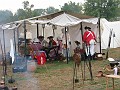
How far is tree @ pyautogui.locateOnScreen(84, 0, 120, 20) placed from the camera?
101 ft

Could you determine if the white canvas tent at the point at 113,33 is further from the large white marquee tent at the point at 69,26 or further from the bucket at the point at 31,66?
the bucket at the point at 31,66

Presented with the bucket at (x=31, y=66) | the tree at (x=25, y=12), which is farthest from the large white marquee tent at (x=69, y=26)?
the tree at (x=25, y=12)

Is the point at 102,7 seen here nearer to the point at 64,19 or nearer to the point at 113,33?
the point at 113,33

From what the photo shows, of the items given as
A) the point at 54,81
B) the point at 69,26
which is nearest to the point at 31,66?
the point at 54,81

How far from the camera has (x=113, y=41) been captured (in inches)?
873

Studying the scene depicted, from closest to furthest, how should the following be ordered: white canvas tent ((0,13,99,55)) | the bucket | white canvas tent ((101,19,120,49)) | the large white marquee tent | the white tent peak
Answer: the bucket < white canvas tent ((0,13,99,55)) < the large white marquee tent < the white tent peak < white canvas tent ((101,19,120,49))

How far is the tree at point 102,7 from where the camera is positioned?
30.7m

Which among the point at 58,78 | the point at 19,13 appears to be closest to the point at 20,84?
the point at 58,78

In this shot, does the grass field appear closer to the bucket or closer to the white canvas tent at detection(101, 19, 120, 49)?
the bucket

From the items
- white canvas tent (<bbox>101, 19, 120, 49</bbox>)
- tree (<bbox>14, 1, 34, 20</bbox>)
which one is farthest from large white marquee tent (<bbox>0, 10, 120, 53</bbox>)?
tree (<bbox>14, 1, 34, 20</bbox>)

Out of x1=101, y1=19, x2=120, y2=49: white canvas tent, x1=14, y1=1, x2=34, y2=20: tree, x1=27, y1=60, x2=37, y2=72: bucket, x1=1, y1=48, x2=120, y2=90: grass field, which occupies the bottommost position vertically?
x1=1, y1=48, x2=120, y2=90: grass field

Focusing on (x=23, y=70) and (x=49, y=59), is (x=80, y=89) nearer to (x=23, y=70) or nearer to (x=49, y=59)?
(x=23, y=70)

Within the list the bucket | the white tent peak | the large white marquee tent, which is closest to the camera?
the bucket

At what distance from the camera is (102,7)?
31125 mm
